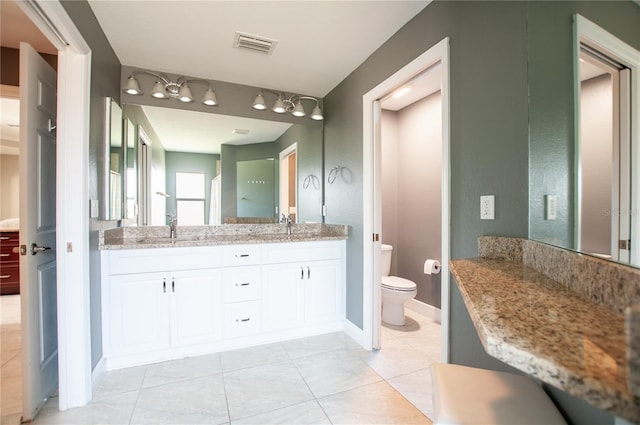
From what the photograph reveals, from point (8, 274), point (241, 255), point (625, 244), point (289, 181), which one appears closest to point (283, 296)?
point (241, 255)

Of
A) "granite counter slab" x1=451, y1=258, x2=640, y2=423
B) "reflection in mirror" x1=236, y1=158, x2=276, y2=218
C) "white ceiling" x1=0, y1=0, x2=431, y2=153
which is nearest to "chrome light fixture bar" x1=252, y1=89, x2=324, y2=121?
"white ceiling" x1=0, y1=0, x2=431, y2=153

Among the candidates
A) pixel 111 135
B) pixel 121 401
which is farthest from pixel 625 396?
pixel 111 135

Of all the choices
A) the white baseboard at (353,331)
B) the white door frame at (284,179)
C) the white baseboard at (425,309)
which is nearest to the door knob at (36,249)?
the white door frame at (284,179)

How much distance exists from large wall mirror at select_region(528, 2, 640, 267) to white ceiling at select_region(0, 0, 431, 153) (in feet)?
3.02

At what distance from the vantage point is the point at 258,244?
2424 mm

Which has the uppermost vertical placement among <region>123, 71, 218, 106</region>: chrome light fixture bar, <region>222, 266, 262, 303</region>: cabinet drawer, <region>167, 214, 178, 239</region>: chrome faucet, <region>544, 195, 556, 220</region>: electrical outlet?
<region>123, 71, 218, 106</region>: chrome light fixture bar

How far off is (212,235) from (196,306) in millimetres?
719

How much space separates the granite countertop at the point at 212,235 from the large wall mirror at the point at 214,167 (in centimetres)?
7

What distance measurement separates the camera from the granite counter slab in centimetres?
36

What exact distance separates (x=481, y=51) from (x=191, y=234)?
253cm

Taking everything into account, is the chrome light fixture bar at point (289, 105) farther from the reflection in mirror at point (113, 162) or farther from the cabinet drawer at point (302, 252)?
the cabinet drawer at point (302, 252)

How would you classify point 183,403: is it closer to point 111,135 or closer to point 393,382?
point 393,382

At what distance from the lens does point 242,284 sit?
2369 mm

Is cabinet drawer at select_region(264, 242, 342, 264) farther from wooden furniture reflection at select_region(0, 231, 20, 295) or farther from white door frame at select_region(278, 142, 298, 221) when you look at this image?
wooden furniture reflection at select_region(0, 231, 20, 295)
